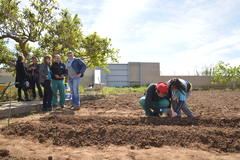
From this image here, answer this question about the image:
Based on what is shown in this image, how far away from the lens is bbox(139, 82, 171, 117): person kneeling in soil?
454 centimetres

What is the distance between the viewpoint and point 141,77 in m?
29.9

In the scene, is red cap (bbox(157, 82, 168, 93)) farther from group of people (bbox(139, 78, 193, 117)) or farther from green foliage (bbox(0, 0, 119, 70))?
green foliage (bbox(0, 0, 119, 70))

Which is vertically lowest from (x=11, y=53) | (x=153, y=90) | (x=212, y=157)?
(x=212, y=157)

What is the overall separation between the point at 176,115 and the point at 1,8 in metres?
8.33

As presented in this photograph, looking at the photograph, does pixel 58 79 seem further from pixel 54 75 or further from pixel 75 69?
pixel 75 69

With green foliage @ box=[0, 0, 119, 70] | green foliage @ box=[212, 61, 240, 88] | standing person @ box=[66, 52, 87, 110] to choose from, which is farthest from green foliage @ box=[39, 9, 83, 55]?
green foliage @ box=[212, 61, 240, 88]

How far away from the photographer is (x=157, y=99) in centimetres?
491

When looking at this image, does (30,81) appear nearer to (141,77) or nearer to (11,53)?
(11,53)

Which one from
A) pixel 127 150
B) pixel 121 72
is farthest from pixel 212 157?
pixel 121 72

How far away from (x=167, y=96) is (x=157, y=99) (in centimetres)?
25

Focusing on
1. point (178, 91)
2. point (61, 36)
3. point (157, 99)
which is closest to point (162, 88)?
point (178, 91)

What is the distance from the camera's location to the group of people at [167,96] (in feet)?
14.8

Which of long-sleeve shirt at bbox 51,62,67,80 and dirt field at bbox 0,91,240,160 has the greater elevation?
long-sleeve shirt at bbox 51,62,67,80

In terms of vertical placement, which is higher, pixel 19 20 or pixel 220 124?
pixel 19 20
